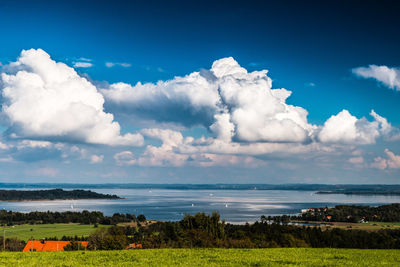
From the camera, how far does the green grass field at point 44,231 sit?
11375 cm

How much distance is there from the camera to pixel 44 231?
12662cm

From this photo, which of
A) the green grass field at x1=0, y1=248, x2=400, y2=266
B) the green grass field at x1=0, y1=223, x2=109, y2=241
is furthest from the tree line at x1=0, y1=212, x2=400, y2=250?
the green grass field at x1=0, y1=223, x2=109, y2=241

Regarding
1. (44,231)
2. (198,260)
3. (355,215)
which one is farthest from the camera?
(355,215)

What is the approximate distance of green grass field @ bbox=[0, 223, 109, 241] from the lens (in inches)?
4478

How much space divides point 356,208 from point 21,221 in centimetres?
14491

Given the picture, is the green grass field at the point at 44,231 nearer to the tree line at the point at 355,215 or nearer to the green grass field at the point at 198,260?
the tree line at the point at 355,215

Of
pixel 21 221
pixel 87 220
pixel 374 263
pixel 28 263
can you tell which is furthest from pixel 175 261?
pixel 21 221

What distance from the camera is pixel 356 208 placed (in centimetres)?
17175

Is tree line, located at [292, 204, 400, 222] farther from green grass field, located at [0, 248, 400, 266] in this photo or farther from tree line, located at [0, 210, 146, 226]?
green grass field, located at [0, 248, 400, 266]

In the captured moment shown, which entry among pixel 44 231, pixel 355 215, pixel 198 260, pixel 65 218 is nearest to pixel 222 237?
pixel 198 260

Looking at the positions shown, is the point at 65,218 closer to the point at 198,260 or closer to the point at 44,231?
the point at 44,231

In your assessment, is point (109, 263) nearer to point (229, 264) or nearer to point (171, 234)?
point (229, 264)

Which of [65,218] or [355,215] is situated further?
[355,215]

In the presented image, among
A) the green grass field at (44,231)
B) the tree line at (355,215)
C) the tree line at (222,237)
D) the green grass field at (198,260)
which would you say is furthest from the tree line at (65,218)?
the green grass field at (198,260)
